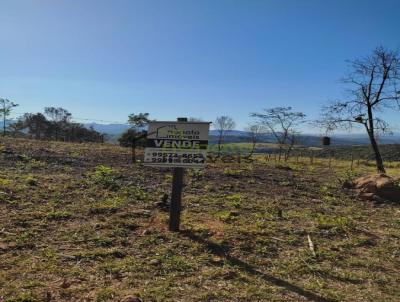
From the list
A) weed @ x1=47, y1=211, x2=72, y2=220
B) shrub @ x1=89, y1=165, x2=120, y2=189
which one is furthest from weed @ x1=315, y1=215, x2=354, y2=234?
shrub @ x1=89, y1=165, x2=120, y2=189

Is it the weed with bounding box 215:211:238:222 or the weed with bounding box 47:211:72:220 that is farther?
the weed with bounding box 215:211:238:222

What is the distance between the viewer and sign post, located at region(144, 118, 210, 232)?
5.91 metres

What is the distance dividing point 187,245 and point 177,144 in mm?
1355

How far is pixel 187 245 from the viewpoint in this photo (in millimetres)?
5484

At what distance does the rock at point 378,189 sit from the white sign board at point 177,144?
588cm

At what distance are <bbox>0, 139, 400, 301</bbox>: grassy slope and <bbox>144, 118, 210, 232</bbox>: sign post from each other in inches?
38.4

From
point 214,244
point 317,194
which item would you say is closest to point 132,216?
point 214,244

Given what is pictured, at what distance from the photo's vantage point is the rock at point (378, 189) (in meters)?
10.1

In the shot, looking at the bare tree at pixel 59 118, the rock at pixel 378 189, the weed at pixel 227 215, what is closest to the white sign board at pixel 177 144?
the weed at pixel 227 215

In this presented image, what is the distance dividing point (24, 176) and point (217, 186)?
428cm

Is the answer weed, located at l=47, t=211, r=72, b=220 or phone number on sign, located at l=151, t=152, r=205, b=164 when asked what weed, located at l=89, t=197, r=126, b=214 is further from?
phone number on sign, located at l=151, t=152, r=205, b=164

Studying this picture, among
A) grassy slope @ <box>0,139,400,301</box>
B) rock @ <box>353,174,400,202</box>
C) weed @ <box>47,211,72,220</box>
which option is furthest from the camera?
rock @ <box>353,174,400,202</box>

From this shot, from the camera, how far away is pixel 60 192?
8.01 m

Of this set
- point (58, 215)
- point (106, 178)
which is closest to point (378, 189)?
point (106, 178)
